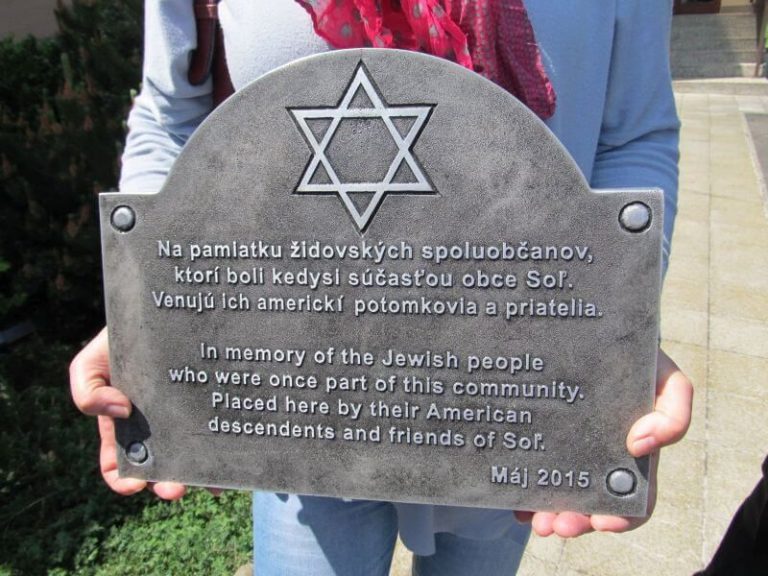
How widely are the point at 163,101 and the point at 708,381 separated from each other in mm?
3399

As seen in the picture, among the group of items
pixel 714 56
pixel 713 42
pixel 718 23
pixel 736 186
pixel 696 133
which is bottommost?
pixel 718 23

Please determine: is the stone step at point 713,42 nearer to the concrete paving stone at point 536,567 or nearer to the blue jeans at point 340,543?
the concrete paving stone at point 536,567

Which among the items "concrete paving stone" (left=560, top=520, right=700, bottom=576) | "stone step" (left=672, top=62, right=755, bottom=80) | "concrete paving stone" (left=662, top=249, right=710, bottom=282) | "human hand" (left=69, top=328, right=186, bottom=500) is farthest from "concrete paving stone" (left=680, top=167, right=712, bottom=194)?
"stone step" (left=672, top=62, right=755, bottom=80)

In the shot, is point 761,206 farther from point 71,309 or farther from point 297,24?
point 297,24

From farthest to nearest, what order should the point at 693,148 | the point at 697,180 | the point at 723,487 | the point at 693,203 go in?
1. the point at 693,148
2. the point at 697,180
3. the point at 693,203
4. the point at 723,487

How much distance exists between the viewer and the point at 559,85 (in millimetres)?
1242

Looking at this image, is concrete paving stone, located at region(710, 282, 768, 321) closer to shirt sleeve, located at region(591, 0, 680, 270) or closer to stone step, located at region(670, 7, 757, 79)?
shirt sleeve, located at region(591, 0, 680, 270)

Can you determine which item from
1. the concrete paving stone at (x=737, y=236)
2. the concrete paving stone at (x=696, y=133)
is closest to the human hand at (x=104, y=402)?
the concrete paving stone at (x=737, y=236)

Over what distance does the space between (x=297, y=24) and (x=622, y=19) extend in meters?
0.57

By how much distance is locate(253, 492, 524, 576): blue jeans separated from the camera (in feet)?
4.71

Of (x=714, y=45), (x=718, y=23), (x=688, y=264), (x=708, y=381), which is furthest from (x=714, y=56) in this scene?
(x=708, y=381)

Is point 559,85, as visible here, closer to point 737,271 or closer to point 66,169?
point 66,169

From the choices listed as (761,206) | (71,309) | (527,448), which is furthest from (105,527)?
(761,206)

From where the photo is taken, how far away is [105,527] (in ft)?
8.92
